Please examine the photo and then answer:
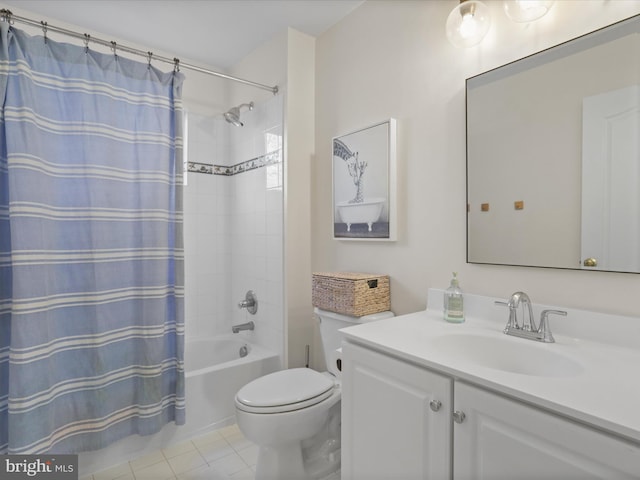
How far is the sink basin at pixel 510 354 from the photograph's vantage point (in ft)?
3.36

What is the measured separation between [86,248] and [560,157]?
6.61 feet

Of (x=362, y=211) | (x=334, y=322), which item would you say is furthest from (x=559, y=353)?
(x=362, y=211)

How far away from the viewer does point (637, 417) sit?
661 millimetres

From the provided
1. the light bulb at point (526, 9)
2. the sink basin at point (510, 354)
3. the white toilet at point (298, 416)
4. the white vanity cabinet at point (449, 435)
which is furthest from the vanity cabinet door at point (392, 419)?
the light bulb at point (526, 9)

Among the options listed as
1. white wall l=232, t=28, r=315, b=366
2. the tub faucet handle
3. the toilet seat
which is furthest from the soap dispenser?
the tub faucet handle

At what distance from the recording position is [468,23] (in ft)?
4.45

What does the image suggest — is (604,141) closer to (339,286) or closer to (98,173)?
(339,286)

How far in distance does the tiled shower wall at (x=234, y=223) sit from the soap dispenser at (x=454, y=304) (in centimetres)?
113

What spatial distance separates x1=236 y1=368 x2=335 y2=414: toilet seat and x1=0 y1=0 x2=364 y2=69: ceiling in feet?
6.53

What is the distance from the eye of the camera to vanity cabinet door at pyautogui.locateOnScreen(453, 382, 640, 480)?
0.67m

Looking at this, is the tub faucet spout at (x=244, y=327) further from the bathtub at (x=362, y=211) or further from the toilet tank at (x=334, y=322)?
the bathtub at (x=362, y=211)

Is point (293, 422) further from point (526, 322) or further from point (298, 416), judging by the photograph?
point (526, 322)

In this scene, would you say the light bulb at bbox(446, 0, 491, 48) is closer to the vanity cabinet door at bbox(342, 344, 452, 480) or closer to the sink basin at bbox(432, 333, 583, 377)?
the sink basin at bbox(432, 333, 583, 377)

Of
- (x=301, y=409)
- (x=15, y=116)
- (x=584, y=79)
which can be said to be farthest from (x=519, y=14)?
(x=15, y=116)
